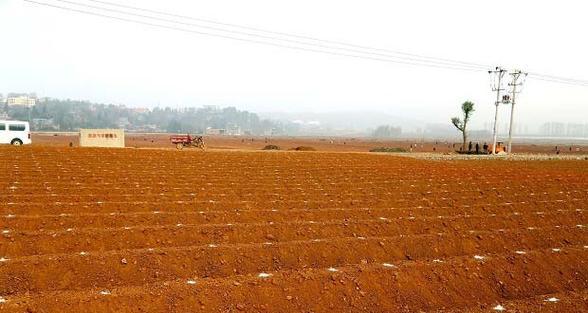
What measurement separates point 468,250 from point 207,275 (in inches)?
284

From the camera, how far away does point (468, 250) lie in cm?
1358

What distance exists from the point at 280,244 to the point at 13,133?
34.2 m

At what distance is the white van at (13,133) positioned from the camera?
1515 inches

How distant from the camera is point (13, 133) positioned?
3869 cm

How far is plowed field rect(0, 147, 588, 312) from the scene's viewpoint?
9555 mm

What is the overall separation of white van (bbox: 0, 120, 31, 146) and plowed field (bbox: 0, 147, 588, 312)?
16.5m

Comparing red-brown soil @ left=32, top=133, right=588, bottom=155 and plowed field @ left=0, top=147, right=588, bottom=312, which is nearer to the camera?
plowed field @ left=0, top=147, right=588, bottom=312

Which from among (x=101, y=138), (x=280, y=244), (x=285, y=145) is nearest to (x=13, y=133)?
(x=101, y=138)

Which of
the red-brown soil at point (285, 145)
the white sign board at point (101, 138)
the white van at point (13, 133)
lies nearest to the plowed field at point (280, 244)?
the white van at point (13, 133)

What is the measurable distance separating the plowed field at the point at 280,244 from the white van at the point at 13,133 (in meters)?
16.5

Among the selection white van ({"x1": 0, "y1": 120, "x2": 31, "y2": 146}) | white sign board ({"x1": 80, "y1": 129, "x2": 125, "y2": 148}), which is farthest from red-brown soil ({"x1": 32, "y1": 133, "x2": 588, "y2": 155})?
white van ({"x1": 0, "y1": 120, "x2": 31, "y2": 146})

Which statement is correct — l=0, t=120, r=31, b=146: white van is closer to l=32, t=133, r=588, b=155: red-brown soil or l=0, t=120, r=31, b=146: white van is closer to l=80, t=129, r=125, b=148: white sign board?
l=80, t=129, r=125, b=148: white sign board

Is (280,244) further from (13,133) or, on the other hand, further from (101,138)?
(101,138)

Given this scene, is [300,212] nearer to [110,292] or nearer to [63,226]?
[63,226]
